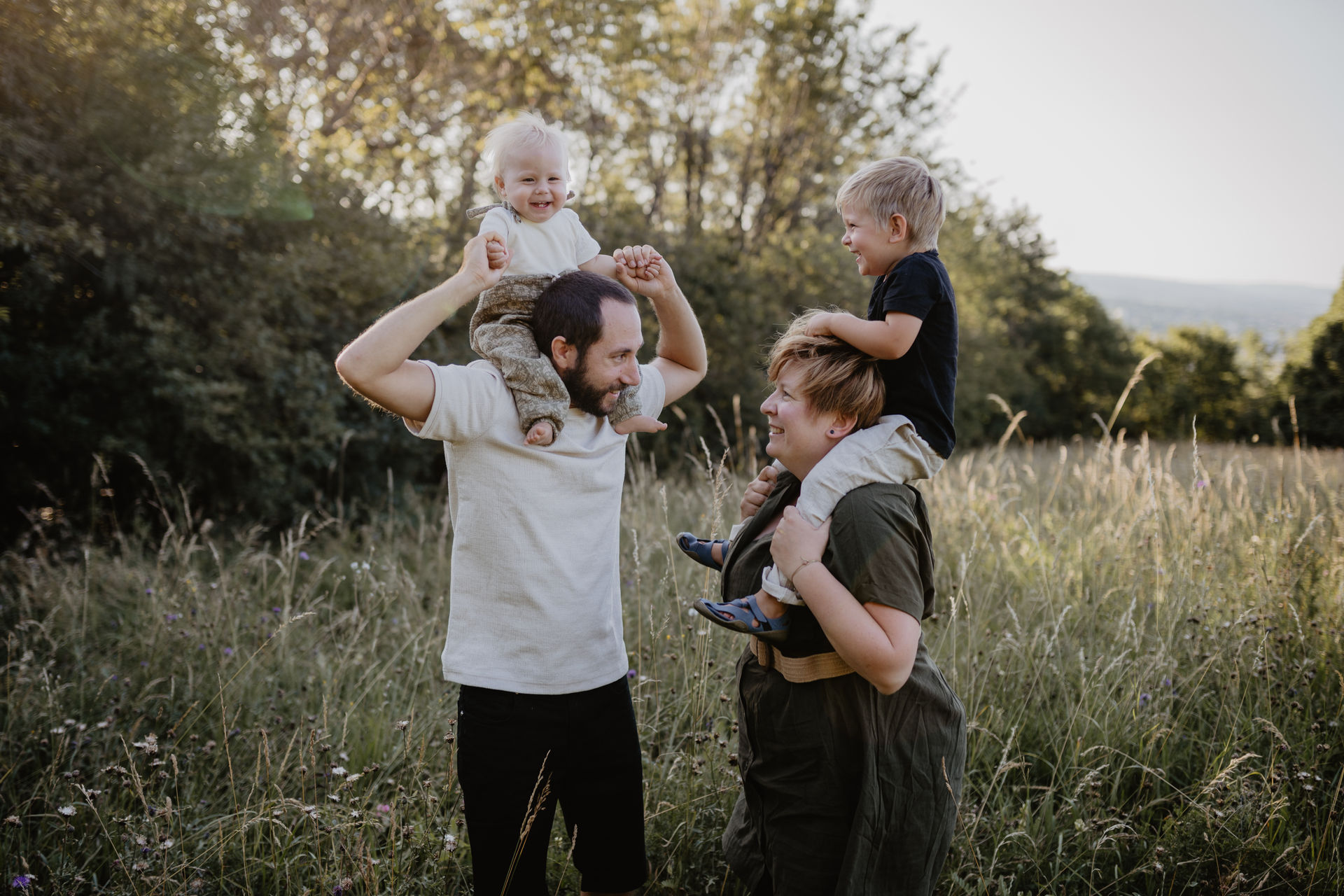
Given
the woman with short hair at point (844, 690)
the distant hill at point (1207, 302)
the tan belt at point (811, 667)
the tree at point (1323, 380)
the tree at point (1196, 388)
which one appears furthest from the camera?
the distant hill at point (1207, 302)

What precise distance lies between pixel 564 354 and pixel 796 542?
69 centimetres

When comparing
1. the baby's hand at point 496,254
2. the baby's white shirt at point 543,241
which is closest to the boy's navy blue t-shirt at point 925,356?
the baby's white shirt at point 543,241

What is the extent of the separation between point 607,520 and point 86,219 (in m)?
5.82

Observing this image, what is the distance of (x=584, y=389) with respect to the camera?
1.93 metres

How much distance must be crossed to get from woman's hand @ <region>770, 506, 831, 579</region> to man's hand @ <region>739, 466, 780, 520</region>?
331 mm

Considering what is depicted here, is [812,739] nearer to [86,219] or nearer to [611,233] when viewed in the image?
[86,219]

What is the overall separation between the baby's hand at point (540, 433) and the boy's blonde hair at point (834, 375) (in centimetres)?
54

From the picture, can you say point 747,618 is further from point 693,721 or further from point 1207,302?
point 1207,302

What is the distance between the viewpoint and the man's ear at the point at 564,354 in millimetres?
1907

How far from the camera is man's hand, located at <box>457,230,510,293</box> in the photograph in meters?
1.78

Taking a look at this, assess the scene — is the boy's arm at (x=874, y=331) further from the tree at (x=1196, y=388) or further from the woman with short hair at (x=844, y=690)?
the tree at (x=1196, y=388)

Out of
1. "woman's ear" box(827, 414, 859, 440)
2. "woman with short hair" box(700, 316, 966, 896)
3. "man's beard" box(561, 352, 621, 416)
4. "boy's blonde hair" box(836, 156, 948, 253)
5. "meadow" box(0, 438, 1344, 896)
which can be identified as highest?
"boy's blonde hair" box(836, 156, 948, 253)

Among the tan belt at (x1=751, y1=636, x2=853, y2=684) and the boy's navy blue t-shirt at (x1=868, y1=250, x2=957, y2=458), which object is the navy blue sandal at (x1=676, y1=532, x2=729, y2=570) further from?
the boy's navy blue t-shirt at (x1=868, y1=250, x2=957, y2=458)

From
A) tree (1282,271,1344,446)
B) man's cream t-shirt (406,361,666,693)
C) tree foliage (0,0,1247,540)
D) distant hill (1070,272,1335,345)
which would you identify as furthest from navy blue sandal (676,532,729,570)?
distant hill (1070,272,1335,345)
